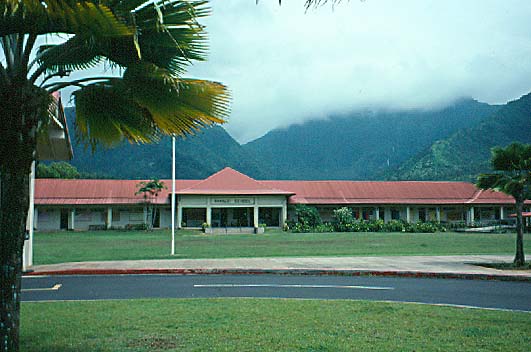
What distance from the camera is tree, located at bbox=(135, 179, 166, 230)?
4727 cm

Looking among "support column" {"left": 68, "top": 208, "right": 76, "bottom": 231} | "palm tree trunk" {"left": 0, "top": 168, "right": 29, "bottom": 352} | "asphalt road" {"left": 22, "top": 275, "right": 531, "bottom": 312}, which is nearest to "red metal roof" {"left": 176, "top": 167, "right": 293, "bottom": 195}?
"support column" {"left": 68, "top": 208, "right": 76, "bottom": 231}

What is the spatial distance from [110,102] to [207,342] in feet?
9.64

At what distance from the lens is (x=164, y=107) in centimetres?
547

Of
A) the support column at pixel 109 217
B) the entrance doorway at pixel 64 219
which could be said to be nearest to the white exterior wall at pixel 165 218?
the support column at pixel 109 217

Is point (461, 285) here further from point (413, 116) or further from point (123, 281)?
point (413, 116)

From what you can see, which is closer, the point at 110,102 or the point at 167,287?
the point at 110,102

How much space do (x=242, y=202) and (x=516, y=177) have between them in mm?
31546

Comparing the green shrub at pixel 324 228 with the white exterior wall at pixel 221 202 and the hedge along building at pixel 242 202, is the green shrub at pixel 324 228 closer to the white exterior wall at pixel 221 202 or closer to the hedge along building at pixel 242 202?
the hedge along building at pixel 242 202

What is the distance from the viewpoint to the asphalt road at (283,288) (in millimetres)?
10359

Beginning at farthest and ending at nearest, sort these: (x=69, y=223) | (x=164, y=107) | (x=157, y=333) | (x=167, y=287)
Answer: (x=69, y=223)
(x=167, y=287)
(x=157, y=333)
(x=164, y=107)

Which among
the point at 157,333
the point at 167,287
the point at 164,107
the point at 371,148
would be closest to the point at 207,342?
the point at 157,333

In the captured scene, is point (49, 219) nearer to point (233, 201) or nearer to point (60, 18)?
point (233, 201)

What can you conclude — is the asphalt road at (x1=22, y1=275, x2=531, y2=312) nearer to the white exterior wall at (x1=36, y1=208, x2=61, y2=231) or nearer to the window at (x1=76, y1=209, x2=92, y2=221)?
the window at (x1=76, y1=209, x2=92, y2=221)

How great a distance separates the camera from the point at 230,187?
155ft
